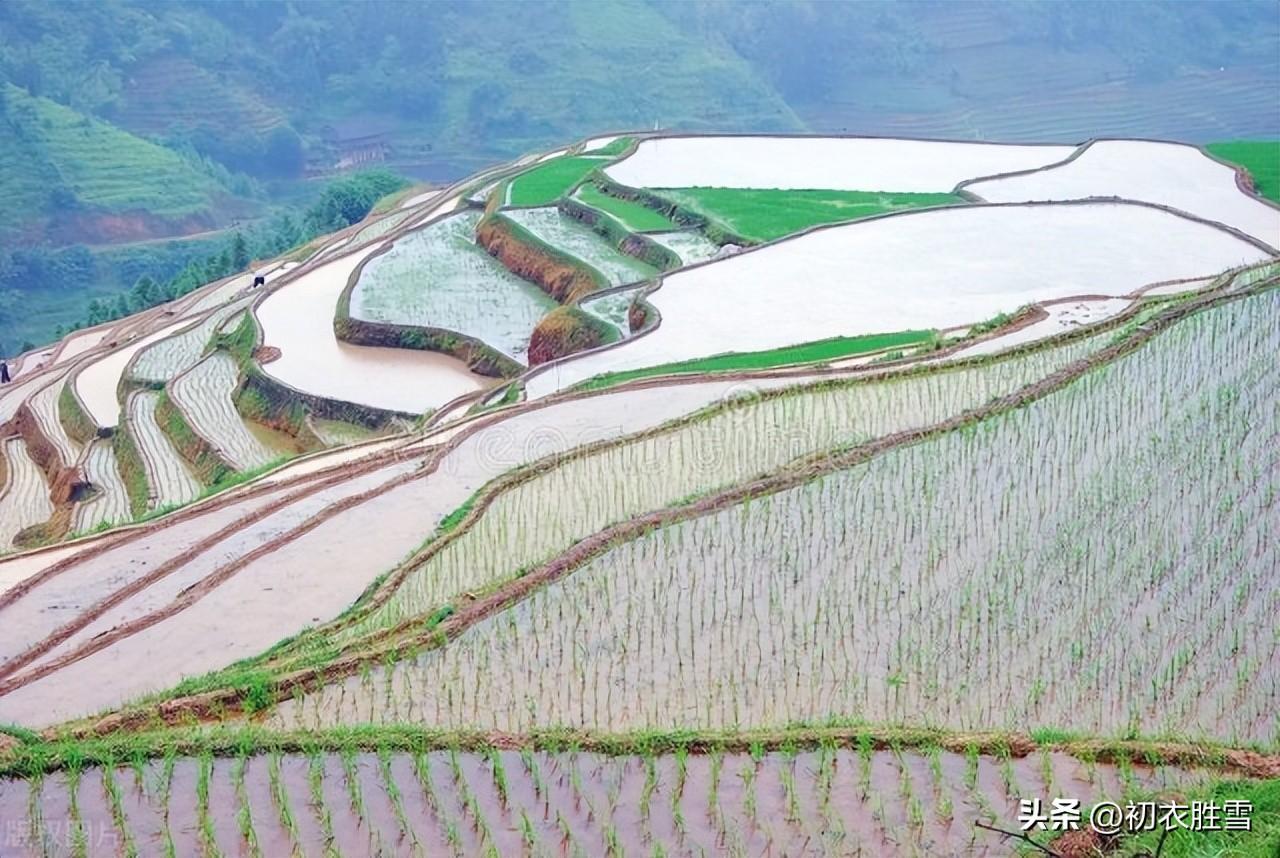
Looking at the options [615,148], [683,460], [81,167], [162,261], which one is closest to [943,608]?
[683,460]

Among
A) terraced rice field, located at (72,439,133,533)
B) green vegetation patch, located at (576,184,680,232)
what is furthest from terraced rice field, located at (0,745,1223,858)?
green vegetation patch, located at (576,184,680,232)

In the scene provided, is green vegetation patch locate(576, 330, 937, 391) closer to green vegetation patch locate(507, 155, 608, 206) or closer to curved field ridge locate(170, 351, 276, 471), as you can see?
curved field ridge locate(170, 351, 276, 471)

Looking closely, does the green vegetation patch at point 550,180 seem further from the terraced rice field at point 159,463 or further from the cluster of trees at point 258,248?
the cluster of trees at point 258,248

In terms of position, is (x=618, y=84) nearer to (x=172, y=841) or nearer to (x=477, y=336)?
(x=477, y=336)

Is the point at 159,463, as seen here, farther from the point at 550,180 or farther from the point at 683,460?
the point at 550,180

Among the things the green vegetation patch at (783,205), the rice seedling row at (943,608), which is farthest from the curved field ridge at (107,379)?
the rice seedling row at (943,608)
